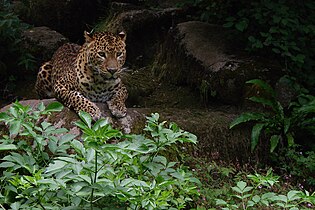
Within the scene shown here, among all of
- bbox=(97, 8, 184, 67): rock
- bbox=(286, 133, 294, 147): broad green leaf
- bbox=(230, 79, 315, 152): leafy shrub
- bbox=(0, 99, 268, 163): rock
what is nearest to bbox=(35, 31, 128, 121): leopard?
bbox=(0, 99, 268, 163): rock

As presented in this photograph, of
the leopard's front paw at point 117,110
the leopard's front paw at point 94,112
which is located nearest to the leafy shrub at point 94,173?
the leopard's front paw at point 94,112

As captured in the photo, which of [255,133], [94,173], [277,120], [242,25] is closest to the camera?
[94,173]

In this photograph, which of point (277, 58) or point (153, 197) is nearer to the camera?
point (153, 197)

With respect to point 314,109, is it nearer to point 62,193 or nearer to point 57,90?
point 57,90

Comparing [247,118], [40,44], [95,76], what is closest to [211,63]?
[247,118]

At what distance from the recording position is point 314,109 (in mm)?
8414

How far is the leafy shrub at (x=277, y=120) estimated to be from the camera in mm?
8242

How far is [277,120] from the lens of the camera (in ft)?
27.8

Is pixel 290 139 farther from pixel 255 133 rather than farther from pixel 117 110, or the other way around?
pixel 117 110

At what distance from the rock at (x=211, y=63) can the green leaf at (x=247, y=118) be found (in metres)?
0.85

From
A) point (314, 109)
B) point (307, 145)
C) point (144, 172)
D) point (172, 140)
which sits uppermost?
point (172, 140)

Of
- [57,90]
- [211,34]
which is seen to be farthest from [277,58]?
[57,90]

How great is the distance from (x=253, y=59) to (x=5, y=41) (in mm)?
4694

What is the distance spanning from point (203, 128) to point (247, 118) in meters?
0.63
